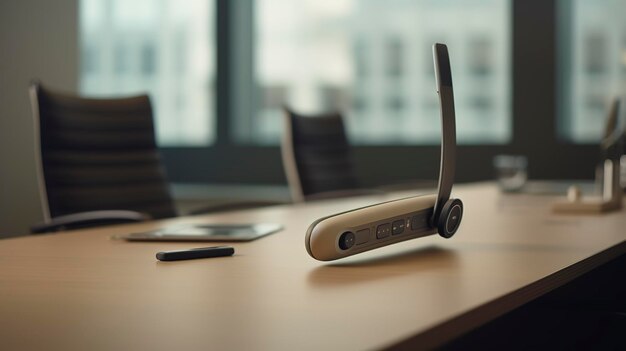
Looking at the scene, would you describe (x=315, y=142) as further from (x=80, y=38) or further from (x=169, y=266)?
(x=169, y=266)

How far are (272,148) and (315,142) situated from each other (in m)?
1.21

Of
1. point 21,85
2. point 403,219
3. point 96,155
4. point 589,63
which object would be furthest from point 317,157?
point 403,219

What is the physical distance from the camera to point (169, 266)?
109 centimetres

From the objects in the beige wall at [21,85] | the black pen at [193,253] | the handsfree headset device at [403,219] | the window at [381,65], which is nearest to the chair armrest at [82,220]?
the beige wall at [21,85]

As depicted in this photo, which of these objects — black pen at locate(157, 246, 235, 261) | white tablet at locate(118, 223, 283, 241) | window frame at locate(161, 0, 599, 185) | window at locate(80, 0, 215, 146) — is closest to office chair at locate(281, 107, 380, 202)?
window frame at locate(161, 0, 599, 185)

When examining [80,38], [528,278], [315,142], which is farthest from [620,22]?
[528,278]

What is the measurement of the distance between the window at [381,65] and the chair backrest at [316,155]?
75cm

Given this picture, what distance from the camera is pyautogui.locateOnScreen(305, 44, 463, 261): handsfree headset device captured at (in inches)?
42.9

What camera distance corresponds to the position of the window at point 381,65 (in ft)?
14.4

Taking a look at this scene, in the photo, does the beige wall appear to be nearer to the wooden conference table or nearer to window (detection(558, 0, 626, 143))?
the wooden conference table

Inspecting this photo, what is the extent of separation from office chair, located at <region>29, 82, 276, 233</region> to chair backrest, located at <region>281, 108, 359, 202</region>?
0.72m

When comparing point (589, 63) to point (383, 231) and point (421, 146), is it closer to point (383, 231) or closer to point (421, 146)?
point (421, 146)

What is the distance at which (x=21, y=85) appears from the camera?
341 centimetres

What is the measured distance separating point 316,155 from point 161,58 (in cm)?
196
